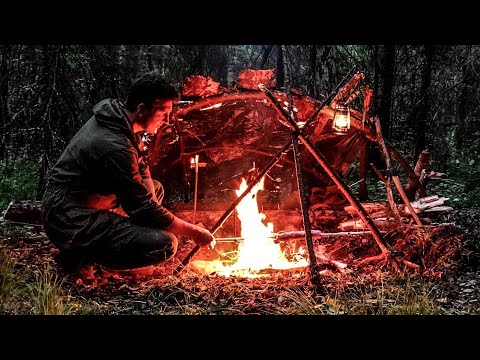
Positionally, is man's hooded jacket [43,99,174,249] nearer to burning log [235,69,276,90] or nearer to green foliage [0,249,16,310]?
green foliage [0,249,16,310]

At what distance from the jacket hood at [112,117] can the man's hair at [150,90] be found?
0.18 meters

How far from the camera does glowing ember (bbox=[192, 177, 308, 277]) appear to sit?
472 centimetres

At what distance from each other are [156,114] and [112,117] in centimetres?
40

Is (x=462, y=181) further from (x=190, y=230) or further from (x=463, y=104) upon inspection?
(x=190, y=230)

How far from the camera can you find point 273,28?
408 centimetres

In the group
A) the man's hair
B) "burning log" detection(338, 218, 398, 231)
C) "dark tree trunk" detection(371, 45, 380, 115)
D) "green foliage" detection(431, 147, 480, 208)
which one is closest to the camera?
the man's hair

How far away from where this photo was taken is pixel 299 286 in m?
4.06

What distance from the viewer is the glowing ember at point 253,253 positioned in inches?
186

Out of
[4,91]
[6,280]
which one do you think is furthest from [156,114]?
[4,91]

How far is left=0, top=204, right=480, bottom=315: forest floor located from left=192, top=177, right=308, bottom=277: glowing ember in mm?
215

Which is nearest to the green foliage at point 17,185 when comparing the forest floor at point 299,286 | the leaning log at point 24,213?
the leaning log at point 24,213

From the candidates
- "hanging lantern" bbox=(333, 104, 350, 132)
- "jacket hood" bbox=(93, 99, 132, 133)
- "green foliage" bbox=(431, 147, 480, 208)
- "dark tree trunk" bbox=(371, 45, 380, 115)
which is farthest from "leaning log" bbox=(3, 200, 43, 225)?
"dark tree trunk" bbox=(371, 45, 380, 115)
